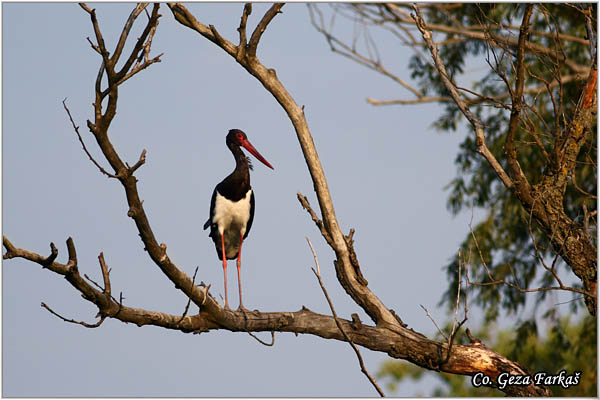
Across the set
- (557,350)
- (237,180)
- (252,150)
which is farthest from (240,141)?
(557,350)

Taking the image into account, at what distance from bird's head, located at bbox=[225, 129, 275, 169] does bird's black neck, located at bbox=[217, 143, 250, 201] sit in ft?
0.19

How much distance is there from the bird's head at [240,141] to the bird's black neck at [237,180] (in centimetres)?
6

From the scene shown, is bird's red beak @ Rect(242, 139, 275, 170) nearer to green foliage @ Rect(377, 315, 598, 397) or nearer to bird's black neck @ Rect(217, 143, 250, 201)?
bird's black neck @ Rect(217, 143, 250, 201)

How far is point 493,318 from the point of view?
11.5 m

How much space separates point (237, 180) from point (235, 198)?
0.19 metres

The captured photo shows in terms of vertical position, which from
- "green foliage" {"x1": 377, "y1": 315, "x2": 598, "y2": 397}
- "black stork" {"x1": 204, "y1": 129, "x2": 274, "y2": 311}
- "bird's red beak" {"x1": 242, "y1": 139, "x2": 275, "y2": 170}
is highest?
"bird's red beak" {"x1": 242, "y1": 139, "x2": 275, "y2": 170}

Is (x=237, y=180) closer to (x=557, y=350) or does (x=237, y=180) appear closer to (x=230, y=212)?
(x=230, y=212)

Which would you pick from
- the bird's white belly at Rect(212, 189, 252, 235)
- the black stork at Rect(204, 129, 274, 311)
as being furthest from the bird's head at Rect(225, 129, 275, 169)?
the bird's white belly at Rect(212, 189, 252, 235)

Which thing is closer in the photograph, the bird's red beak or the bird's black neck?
the bird's black neck

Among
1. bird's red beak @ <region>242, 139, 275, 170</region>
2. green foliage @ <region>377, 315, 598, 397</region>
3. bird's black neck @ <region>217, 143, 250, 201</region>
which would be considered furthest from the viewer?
green foliage @ <region>377, 315, 598, 397</region>

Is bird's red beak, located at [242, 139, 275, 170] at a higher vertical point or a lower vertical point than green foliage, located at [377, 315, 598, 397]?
higher

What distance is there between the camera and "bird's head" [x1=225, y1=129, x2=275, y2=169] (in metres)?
7.82

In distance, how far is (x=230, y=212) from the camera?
7812mm

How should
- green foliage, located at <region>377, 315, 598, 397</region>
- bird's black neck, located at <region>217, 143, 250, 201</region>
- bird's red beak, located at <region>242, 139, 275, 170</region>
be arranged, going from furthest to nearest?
green foliage, located at <region>377, 315, 598, 397</region>
bird's red beak, located at <region>242, 139, 275, 170</region>
bird's black neck, located at <region>217, 143, 250, 201</region>
